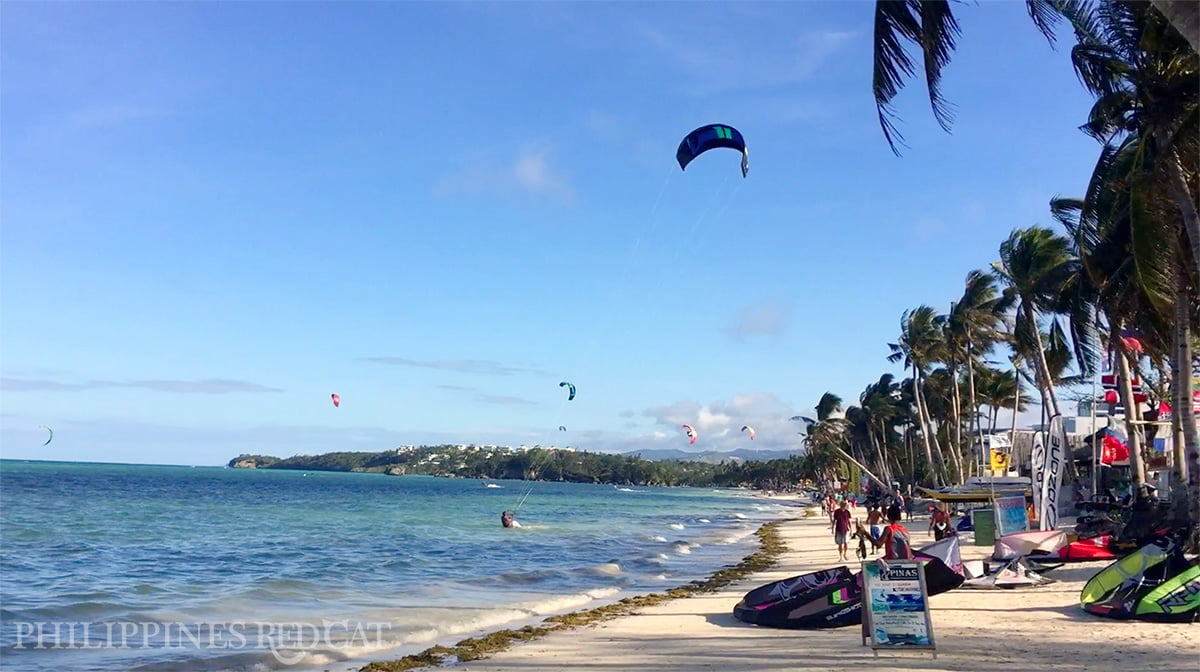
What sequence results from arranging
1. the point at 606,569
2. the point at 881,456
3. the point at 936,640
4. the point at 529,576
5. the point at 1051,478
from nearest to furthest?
the point at 936,640
the point at 1051,478
the point at 529,576
the point at 606,569
the point at 881,456

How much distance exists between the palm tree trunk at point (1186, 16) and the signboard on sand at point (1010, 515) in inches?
590

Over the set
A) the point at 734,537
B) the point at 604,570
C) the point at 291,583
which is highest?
the point at 291,583

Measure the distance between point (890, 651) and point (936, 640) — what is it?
1.27 metres

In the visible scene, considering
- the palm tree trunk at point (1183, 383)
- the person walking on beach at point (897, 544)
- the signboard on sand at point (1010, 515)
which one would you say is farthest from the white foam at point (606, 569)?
the palm tree trunk at point (1183, 383)

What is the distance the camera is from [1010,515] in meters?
19.4

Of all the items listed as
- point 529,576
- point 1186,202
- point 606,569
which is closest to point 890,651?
point 1186,202

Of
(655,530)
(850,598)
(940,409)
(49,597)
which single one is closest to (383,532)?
(655,530)

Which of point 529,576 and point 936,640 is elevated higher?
point 936,640

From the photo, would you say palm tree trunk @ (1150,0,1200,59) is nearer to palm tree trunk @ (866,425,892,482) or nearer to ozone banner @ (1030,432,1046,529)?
ozone banner @ (1030,432,1046,529)

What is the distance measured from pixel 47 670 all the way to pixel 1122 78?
14.8m

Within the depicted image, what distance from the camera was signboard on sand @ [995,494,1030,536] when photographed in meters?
19.3

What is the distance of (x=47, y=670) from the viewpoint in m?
11.1

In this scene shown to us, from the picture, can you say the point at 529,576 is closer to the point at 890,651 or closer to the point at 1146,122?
the point at 890,651

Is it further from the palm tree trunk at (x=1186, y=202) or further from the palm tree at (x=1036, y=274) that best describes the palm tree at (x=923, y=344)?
the palm tree trunk at (x=1186, y=202)
